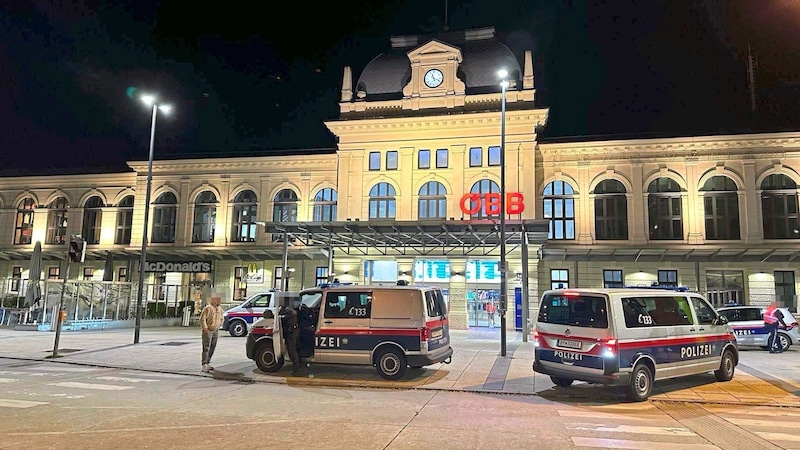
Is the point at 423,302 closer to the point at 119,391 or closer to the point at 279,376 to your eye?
the point at 279,376

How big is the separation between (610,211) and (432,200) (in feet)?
32.9

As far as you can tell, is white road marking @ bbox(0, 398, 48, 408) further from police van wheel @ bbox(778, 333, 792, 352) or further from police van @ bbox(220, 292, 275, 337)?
police van wheel @ bbox(778, 333, 792, 352)

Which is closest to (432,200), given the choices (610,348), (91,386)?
(610,348)

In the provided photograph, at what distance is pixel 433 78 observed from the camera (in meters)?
29.5

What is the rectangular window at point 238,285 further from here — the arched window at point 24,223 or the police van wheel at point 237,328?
the arched window at point 24,223

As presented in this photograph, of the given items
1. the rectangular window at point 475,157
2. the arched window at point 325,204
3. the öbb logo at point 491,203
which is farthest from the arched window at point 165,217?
the rectangular window at point 475,157

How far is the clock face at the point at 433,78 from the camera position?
29.4 m

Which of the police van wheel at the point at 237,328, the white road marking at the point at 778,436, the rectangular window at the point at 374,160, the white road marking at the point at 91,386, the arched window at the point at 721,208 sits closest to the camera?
the white road marking at the point at 778,436

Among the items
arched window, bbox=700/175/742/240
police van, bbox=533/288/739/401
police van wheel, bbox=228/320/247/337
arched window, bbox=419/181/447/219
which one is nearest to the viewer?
police van, bbox=533/288/739/401

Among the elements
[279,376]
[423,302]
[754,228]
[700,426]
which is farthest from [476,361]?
[754,228]

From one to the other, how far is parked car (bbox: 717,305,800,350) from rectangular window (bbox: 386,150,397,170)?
17.4 metres

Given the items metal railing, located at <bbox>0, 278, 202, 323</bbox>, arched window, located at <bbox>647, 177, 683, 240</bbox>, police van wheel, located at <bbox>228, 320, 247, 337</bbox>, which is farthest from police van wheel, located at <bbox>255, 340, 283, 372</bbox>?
arched window, located at <bbox>647, 177, 683, 240</bbox>

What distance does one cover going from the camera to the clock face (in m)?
29.4

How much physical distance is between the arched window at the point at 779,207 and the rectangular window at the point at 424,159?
58.2 feet
